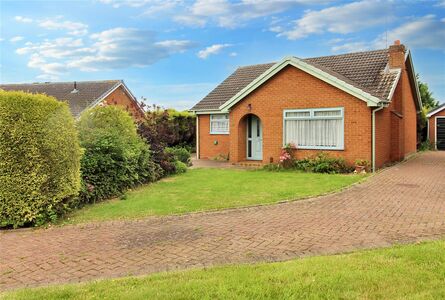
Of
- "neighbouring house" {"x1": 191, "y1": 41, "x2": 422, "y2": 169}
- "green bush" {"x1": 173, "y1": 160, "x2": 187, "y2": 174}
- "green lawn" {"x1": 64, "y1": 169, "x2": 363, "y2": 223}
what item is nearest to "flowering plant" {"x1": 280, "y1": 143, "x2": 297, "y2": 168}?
"neighbouring house" {"x1": 191, "y1": 41, "x2": 422, "y2": 169}

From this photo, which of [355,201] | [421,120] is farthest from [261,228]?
[421,120]

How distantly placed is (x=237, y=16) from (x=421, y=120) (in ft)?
69.7

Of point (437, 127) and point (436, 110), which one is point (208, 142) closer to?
point (436, 110)

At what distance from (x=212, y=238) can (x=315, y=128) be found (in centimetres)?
1097

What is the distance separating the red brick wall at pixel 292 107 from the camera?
15.0 m

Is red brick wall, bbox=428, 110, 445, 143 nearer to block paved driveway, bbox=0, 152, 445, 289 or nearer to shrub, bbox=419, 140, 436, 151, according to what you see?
shrub, bbox=419, 140, 436, 151

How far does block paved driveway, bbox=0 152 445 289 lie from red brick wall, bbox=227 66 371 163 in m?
6.07

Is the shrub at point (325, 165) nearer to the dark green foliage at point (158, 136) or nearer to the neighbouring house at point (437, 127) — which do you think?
the dark green foliage at point (158, 136)

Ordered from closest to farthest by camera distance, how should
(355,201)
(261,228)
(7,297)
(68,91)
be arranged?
(7,297), (261,228), (355,201), (68,91)

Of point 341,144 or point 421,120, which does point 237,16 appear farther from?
point 421,120

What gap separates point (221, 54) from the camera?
19453 millimetres

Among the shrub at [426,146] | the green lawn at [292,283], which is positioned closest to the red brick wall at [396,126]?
the shrub at [426,146]

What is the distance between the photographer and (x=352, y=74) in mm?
18172

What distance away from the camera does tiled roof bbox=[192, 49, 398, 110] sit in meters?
16.8
